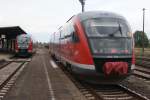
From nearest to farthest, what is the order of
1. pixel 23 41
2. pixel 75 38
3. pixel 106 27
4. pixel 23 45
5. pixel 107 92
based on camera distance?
pixel 107 92 → pixel 106 27 → pixel 75 38 → pixel 23 41 → pixel 23 45

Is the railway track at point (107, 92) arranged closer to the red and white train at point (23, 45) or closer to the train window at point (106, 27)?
the train window at point (106, 27)

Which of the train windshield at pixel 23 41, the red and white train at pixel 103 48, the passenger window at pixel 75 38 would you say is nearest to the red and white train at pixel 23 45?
the train windshield at pixel 23 41

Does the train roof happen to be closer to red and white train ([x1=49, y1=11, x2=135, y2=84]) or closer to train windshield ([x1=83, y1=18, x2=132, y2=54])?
red and white train ([x1=49, y1=11, x2=135, y2=84])

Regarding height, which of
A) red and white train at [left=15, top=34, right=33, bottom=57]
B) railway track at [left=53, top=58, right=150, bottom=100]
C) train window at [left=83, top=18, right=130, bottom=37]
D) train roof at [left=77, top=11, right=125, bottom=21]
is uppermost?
train roof at [left=77, top=11, right=125, bottom=21]

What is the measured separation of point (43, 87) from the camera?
1448cm

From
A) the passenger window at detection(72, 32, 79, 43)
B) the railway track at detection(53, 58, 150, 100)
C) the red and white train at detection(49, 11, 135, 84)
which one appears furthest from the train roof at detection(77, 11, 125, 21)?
the railway track at detection(53, 58, 150, 100)

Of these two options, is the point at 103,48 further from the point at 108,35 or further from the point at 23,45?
the point at 23,45

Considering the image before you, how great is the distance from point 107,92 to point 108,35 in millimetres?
2263

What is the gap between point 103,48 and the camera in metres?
13.7

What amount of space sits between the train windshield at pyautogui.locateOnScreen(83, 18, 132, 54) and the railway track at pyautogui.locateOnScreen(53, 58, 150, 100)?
4.87 ft

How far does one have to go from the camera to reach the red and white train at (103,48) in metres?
13.4

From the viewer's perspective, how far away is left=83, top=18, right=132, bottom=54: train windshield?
1373cm

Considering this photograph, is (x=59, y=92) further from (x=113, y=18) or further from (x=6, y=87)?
(x=113, y=18)

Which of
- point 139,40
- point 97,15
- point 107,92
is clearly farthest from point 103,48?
point 139,40
